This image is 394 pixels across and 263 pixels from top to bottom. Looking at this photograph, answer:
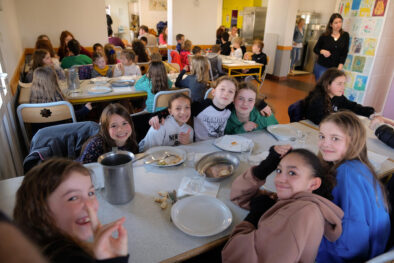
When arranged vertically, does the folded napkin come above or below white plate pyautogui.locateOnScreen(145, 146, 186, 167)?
below

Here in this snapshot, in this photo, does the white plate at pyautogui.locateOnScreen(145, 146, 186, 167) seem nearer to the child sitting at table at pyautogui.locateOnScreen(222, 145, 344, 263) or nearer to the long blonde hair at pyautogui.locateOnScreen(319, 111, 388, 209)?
the child sitting at table at pyautogui.locateOnScreen(222, 145, 344, 263)

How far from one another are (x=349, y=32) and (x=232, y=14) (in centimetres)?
773

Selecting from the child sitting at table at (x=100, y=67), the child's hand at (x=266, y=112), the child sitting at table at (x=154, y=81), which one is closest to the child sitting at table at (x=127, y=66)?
the child sitting at table at (x=100, y=67)

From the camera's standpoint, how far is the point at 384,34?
4.27m

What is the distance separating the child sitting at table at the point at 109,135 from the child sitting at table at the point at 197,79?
6.25ft

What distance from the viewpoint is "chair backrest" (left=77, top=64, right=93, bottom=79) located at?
3938 mm

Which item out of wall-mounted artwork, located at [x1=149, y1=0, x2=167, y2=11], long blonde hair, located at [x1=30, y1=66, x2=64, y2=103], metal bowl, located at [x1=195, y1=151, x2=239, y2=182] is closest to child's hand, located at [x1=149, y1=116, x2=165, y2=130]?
metal bowl, located at [x1=195, y1=151, x2=239, y2=182]

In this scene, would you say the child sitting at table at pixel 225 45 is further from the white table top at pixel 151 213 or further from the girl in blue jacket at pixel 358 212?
the girl in blue jacket at pixel 358 212

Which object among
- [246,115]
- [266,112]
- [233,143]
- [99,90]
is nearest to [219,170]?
[233,143]

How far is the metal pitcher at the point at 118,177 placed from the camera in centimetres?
117

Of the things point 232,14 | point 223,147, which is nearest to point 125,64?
point 223,147

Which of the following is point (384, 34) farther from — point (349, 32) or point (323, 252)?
point (323, 252)

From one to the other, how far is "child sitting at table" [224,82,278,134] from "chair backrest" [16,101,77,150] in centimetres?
144

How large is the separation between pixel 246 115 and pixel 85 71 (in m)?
2.80
